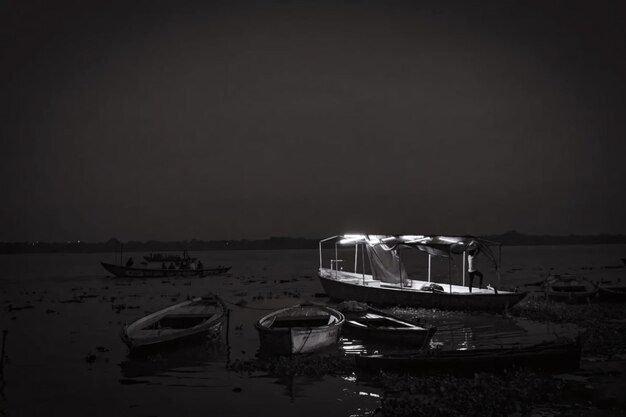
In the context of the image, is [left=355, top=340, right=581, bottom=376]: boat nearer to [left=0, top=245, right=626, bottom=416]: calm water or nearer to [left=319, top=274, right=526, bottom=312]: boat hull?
[left=0, top=245, right=626, bottom=416]: calm water

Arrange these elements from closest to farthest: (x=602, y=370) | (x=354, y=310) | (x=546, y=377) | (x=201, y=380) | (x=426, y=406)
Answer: (x=426, y=406), (x=546, y=377), (x=602, y=370), (x=201, y=380), (x=354, y=310)

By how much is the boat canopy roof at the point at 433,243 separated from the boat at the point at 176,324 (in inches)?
415

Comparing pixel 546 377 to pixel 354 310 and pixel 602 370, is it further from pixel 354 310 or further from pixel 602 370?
pixel 354 310

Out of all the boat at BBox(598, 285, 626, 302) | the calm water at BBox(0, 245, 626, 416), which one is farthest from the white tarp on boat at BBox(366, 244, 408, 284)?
the boat at BBox(598, 285, 626, 302)

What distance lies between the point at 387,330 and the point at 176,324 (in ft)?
26.8

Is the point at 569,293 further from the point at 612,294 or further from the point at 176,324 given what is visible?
the point at 176,324

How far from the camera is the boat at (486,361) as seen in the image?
41.0ft

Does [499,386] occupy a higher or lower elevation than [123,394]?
higher

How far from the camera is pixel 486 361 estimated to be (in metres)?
12.5

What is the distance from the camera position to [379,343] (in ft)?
55.8

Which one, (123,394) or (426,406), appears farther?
(123,394)

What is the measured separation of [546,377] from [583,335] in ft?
21.2

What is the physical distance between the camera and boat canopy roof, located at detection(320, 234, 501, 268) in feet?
85.5

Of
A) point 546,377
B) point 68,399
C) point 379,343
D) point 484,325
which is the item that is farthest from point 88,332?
point 546,377
